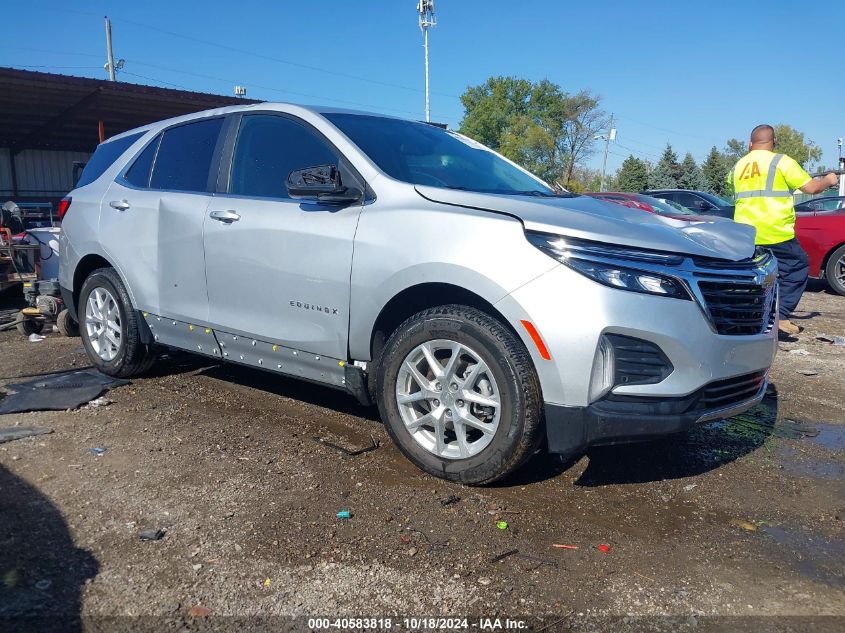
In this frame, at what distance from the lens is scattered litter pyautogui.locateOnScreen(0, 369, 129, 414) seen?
4.68 m

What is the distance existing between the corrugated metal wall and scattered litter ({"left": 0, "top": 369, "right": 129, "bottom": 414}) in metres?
19.3

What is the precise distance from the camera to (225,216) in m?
4.25

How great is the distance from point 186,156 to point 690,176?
153ft

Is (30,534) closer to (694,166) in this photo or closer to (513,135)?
(694,166)

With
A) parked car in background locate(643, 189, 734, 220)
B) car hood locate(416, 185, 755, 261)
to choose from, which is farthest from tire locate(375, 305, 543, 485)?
parked car in background locate(643, 189, 734, 220)

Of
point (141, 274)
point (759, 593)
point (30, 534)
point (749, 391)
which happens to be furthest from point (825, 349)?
point (30, 534)

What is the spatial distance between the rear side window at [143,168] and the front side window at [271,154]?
3.32 ft

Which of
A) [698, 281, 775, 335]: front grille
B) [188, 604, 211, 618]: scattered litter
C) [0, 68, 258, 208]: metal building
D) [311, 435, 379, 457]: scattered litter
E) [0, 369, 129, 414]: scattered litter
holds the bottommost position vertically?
[188, 604, 211, 618]: scattered litter

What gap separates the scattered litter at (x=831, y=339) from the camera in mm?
7015

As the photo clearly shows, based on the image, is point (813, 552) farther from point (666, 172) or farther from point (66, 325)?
point (666, 172)

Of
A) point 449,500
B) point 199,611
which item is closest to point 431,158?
point 449,500

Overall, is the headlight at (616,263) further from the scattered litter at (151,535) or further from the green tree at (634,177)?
the green tree at (634,177)

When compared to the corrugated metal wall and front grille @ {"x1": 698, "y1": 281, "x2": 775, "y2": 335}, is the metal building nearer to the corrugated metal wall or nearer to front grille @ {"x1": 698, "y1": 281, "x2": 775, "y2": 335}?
the corrugated metal wall

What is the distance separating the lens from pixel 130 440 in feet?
13.4
